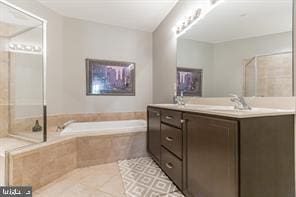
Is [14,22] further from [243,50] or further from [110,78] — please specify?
[243,50]

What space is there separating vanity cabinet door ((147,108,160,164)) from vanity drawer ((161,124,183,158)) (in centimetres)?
19

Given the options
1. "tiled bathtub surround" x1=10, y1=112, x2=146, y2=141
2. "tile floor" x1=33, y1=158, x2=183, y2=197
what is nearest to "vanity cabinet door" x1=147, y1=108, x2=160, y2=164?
"tile floor" x1=33, y1=158, x2=183, y2=197

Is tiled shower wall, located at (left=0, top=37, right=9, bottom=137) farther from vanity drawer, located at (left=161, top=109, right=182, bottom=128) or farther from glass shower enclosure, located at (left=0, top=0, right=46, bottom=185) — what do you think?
vanity drawer, located at (left=161, top=109, right=182, bottom=128)

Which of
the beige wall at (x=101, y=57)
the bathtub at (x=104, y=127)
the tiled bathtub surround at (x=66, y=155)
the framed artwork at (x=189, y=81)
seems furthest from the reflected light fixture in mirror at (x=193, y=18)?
the tiled bathtub surround at (x=66, y=155)

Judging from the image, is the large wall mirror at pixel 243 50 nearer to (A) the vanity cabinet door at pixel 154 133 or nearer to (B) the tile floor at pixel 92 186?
(A) the vanity cabinet door at pixel 154 133

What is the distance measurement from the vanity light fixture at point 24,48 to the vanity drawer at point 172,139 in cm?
205

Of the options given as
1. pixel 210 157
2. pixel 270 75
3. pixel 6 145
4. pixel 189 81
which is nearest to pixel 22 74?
pixel 6 145

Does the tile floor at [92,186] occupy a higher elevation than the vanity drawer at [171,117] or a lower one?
lower

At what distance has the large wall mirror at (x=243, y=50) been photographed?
1.43m

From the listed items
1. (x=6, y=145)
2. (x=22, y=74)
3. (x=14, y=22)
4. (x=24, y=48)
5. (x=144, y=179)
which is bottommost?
(x=144, y=179)

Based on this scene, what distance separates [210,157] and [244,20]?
1292 millimetres

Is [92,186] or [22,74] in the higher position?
[22,74]

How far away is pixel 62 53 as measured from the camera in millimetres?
3363

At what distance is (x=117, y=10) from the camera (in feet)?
10.3
